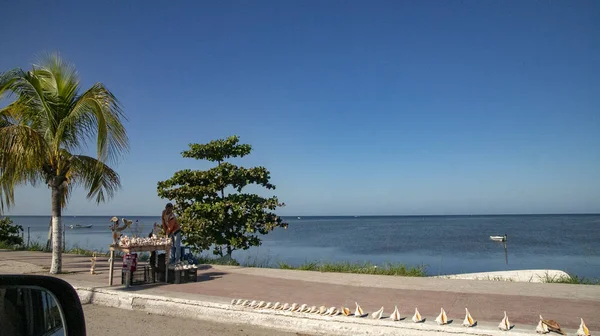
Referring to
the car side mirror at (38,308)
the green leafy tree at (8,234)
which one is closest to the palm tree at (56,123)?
the car side mirror at (38,308)

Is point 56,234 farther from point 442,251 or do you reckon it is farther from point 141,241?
point 442,251

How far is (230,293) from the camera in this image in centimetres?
912

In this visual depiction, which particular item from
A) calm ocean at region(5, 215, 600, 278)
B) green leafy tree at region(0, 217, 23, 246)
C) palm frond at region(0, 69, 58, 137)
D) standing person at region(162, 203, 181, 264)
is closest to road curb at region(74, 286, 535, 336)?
standing person at region(162, 203, 181, 264)

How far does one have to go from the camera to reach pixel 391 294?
8.91 meters

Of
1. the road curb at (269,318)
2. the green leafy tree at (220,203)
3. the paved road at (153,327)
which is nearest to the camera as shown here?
the road curb at (269,318)

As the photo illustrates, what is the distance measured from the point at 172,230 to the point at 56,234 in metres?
2.92

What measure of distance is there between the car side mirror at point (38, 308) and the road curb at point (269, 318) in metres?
4.69

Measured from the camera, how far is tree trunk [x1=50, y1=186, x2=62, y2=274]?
11547 millimetres

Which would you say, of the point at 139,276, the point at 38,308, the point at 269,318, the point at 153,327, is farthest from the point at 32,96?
the point at 38,308

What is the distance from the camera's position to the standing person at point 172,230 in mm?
11578

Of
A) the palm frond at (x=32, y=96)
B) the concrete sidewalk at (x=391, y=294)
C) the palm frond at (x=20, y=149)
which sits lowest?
the concrete sidewalk at (x=391, y=294)

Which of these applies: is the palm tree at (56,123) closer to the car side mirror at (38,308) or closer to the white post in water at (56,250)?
the white post in water at (56,250)

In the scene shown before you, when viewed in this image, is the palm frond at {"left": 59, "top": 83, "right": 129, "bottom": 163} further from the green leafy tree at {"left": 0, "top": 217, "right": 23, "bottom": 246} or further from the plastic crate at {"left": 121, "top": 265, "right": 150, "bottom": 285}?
the green leafy tree at {"left": 0, "top": 217, "right": 23, "bottom": 246}

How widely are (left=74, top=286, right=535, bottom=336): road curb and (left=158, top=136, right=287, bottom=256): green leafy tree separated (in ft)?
21.6
